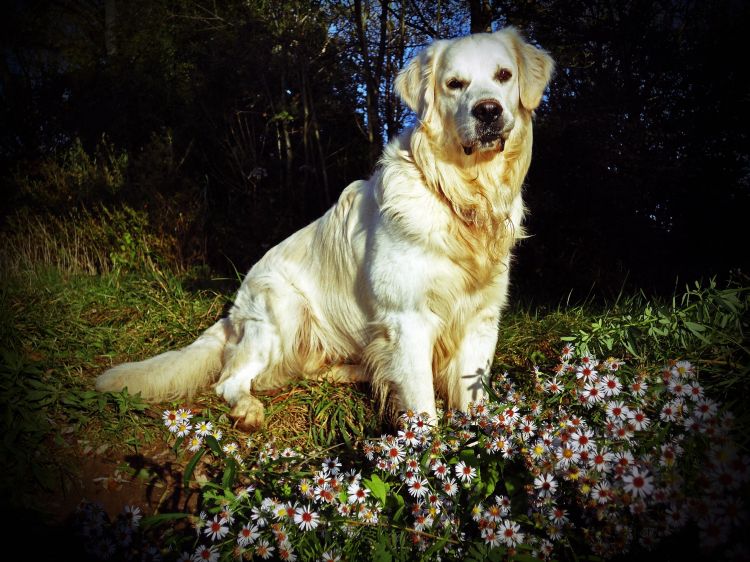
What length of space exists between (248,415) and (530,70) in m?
2.16

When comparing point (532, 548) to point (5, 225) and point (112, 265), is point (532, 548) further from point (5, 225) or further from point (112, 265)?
point (5, 225)

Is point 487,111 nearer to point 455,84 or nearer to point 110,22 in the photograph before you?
point 455,84

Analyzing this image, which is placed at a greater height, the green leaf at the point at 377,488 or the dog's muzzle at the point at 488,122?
the dog's muzzle at the point at 488,122

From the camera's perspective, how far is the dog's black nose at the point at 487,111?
2184mm

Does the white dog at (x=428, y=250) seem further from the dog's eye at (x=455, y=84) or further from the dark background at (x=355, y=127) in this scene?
the dark background at (x=355, y=127)

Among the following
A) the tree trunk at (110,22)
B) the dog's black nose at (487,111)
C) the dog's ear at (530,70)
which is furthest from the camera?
the tree trunk at (110,22)

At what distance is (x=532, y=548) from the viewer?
139 centimetres

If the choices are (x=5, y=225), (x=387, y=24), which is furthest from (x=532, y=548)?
(x=5, y=225)

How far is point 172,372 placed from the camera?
2605 millimetres

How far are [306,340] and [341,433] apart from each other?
0.60 meters

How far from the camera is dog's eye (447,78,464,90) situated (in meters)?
2.34

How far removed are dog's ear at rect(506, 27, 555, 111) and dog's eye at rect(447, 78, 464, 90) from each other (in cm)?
32

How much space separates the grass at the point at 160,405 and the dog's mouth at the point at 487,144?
94 centimetres

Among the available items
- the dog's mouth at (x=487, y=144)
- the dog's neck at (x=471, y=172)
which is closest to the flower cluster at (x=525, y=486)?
the dog's neck at (x=471, y=172)
